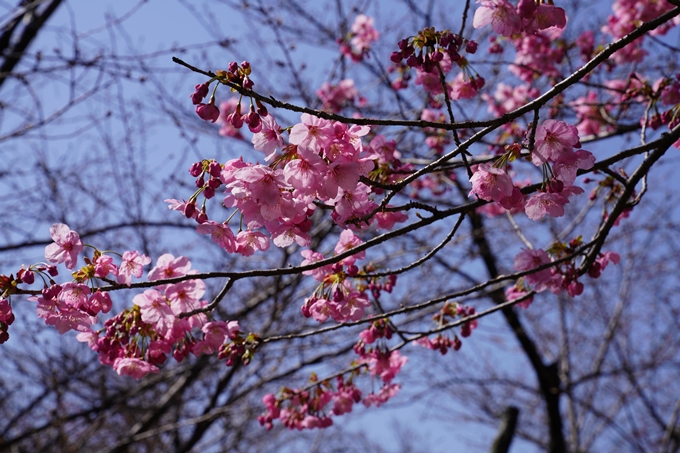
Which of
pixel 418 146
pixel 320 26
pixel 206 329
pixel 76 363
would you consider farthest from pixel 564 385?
pixel 206 329

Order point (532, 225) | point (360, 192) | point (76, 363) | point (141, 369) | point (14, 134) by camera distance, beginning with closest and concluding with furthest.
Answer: point (360, 192) → point (141, 369) → point (14, 134) → point (76, 363) → point (532, 225)

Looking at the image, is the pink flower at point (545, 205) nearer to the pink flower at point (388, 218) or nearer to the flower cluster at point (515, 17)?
the flower cluster at point (515, 17)

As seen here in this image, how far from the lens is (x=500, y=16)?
1916mm

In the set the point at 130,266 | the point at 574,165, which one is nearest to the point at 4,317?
the point at 130,266

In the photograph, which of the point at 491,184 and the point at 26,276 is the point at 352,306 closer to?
the point at 491,184

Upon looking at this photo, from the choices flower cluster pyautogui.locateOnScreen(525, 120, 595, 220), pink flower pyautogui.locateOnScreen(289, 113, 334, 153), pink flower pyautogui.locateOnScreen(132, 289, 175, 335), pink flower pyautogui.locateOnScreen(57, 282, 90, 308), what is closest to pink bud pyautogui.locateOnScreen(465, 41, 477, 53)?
flower cluster pyautogui.locateOnScreen(525, 120, 595, 220)

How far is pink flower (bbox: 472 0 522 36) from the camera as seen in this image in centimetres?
188

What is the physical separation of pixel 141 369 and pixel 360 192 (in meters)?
1.07

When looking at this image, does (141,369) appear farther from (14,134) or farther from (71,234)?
(14,134)

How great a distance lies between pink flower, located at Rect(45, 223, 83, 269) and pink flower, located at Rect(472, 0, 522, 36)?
1542 mm

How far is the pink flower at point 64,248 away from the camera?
6.28 ft

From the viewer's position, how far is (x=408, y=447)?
12906 mm

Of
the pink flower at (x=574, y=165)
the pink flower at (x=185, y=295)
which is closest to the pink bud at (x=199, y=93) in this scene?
the pink flower at (x=185, y=295)

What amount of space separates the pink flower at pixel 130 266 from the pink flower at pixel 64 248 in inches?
5.9
